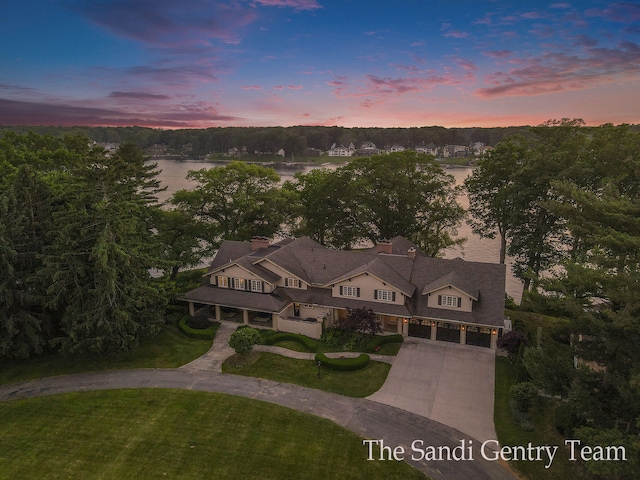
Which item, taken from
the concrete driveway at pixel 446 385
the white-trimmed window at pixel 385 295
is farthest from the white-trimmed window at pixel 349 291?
the concrete driveway at pixel 446 385

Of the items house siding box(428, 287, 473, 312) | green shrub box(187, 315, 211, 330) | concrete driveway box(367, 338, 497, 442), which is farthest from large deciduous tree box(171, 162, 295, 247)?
concrete driveway box(367, 338, 497, 442)

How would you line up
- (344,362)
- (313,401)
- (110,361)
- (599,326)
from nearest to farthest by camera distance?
(599,326), (313,401), (344,362), (110,361)

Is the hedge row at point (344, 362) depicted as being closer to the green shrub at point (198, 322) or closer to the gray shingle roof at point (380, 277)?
the gray shingle roof at point (380, 277)

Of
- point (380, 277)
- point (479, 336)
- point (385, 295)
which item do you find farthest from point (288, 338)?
point (479, 336)

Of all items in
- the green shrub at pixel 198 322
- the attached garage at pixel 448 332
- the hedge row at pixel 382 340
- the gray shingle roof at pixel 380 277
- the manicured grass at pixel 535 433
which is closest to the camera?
the manicured grass at pixel 535 433

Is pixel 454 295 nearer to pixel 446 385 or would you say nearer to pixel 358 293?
pixel 358 293

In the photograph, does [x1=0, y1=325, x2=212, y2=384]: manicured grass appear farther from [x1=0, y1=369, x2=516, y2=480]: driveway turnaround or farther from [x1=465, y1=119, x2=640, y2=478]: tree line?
[x1=465, y1=119, x2=640, y2=478]: tree line
